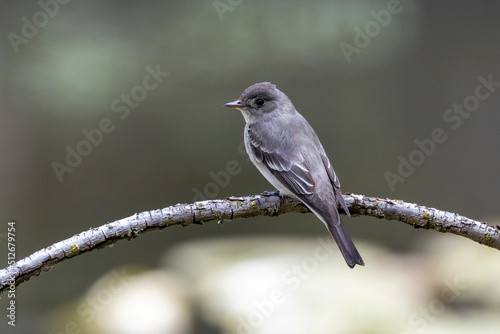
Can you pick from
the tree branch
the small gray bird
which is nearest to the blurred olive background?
the small gray bird

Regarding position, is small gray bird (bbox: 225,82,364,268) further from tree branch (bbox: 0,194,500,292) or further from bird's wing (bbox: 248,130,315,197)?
tree branch (bbox: 0,194,500,292)

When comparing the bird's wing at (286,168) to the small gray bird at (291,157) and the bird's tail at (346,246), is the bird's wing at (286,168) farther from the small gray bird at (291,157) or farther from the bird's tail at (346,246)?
the bird's tail at (346,246)

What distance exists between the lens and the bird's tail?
204cm

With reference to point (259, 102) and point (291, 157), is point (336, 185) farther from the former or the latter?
point (259, 102)

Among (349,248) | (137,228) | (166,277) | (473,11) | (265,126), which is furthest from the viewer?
(473,11)

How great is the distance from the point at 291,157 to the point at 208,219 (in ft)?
2.39

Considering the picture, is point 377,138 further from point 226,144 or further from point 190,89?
point 190,89

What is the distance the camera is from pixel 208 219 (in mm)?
1835

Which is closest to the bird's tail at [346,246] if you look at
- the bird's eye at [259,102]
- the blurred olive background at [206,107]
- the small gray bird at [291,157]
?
the small gray bird at [291,157]

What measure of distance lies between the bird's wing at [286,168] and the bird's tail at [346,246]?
0.17m

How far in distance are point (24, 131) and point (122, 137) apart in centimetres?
68

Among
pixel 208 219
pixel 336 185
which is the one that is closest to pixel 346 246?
pixel 336 185

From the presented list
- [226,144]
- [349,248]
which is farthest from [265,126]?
[226,144]

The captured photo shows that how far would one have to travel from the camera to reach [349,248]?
82.7 inches
